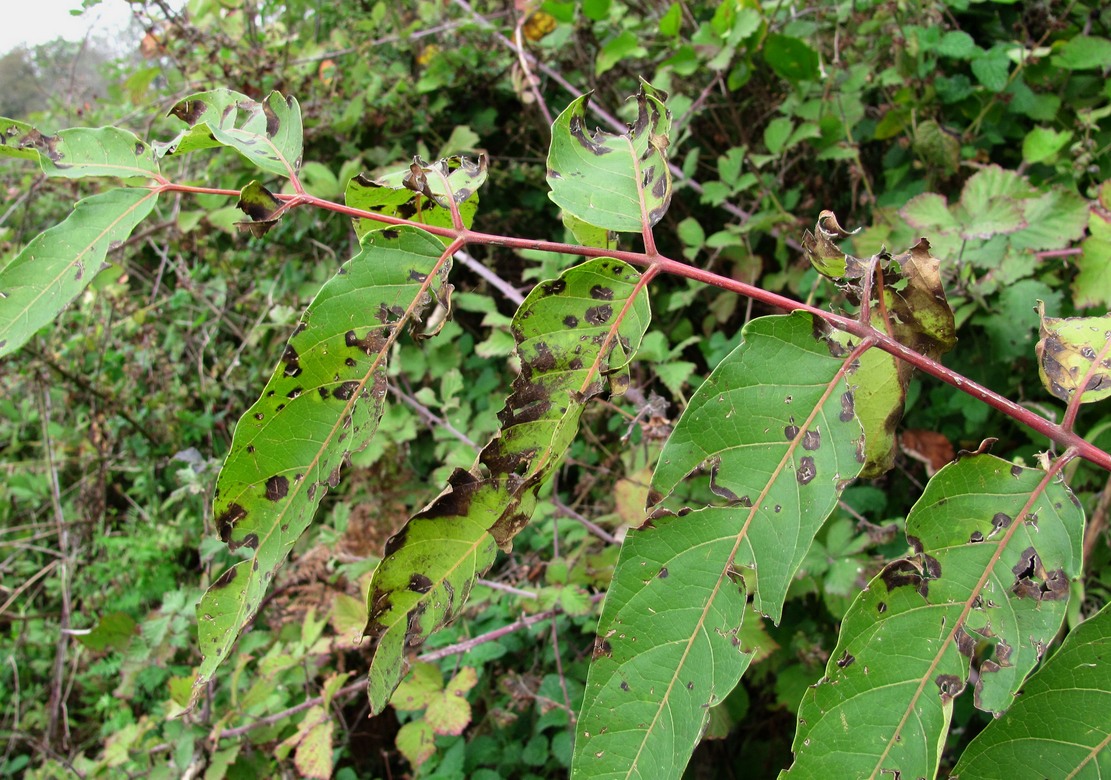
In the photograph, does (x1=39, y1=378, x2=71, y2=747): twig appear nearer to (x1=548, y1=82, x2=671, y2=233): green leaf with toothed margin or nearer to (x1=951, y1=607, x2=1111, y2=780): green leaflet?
(x1=548, y1=82, x2=671, y2=233): green leaf with toothed margin

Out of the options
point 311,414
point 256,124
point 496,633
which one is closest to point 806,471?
point 311,414

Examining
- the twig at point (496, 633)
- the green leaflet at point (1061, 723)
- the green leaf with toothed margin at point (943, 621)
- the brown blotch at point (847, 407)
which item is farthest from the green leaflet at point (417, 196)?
the twig at point (496, 633)

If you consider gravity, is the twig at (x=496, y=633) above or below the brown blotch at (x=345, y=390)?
below

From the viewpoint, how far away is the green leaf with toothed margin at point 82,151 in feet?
2.93

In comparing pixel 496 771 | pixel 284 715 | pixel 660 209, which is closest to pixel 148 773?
pixel 284 715

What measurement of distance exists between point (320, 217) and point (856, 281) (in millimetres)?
2628

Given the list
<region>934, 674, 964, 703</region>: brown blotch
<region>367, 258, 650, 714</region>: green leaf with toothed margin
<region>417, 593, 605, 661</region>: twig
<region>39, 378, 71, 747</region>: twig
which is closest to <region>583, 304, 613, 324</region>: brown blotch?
<region>367, 258, 650, 714</region>: green leaf with toothed margin

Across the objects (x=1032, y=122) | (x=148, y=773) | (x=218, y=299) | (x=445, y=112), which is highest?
(x=445, y=112)

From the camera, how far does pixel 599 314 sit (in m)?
0.87

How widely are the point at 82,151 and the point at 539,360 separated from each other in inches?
25.4

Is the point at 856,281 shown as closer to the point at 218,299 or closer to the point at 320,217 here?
the point at 320,217

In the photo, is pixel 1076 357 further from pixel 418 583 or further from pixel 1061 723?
pixel 418 583

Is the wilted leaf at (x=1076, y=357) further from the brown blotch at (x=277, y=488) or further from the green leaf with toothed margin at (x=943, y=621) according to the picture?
the brown blotch at (x=277, y=488)

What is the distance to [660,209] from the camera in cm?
89
